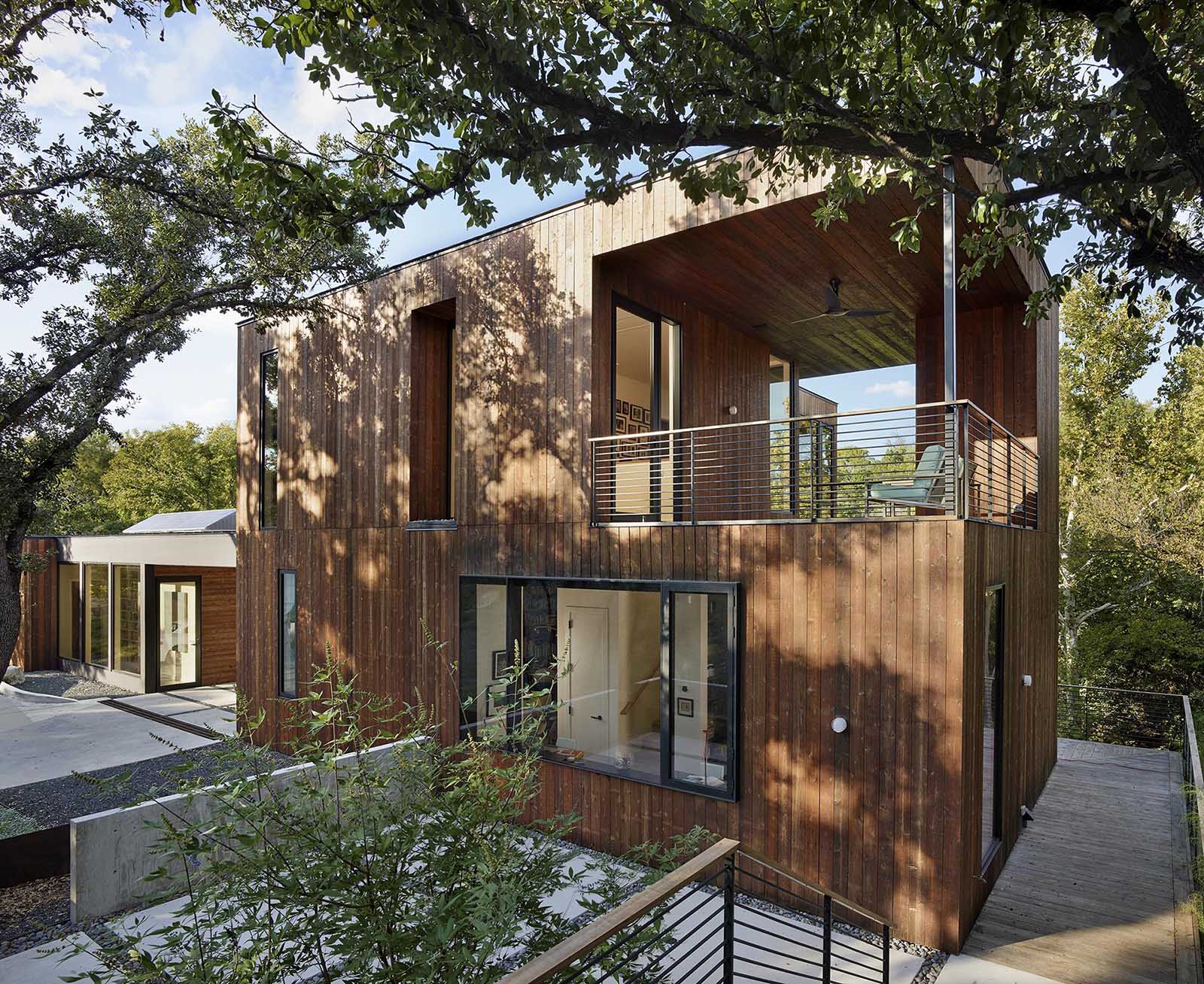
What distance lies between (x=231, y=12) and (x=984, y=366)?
7.74 metres

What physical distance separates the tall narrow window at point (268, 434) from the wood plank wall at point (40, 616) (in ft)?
28.0

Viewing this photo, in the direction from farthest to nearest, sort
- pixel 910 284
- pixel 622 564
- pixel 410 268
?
pixel 410 268 → pixel 910 284 → pixel 622 564

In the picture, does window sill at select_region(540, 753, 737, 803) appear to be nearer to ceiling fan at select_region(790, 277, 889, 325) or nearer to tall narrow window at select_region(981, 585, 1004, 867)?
tall narrow window at select_region(981, 585, 1004, 867)

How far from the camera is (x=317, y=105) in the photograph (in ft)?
26.3

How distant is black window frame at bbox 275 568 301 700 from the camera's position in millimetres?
9312

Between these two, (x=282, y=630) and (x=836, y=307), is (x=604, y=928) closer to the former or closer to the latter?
(x=836, y=307)

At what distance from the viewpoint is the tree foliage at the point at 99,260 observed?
6.68 m

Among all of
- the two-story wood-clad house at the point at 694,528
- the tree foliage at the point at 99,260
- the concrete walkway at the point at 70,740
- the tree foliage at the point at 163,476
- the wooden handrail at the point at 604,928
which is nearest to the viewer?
the wooden handrail at the point at 604,928

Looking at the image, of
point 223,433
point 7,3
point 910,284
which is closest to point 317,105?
point 7,3

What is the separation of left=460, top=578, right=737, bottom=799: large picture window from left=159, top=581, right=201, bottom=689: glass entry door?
863cm

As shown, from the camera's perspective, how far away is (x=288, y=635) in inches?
373

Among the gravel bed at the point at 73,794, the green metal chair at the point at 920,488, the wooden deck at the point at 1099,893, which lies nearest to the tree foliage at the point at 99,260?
the gravel bed at the point at 73,794

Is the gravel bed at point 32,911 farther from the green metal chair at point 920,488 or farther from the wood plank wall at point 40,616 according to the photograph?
the wood plank wall at point 40,616

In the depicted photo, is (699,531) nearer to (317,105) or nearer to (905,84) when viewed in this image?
(905,84)
